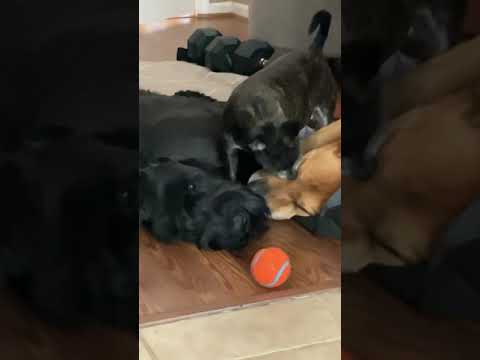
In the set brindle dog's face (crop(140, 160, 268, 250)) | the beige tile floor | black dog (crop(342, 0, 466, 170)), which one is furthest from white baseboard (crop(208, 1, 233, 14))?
black dog (crop(342, 0, 466, 170))

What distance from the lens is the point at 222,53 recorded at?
5.81 ft

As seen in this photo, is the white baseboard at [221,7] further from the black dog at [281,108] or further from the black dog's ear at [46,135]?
the black dog's ear at [46,135]

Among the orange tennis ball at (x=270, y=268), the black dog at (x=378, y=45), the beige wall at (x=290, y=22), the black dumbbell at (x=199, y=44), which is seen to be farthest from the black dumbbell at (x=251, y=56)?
the black dog at (x=378, y=45)

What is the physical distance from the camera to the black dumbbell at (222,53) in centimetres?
177

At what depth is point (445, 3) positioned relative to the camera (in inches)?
20.7

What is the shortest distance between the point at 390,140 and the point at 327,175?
60 cm

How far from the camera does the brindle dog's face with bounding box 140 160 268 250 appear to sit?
1.10m

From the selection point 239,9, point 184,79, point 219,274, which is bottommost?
point 219,274

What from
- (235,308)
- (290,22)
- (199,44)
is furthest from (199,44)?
(235,308)

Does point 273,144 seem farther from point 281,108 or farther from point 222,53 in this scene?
point 222,53

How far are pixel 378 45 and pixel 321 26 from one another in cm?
82

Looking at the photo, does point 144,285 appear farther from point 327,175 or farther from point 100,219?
point 100,219

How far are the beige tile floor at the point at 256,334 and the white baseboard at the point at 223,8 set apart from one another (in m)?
1.22

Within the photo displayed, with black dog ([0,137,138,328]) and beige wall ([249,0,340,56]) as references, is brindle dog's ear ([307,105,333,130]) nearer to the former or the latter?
beige wall ([249,0,340,56])
